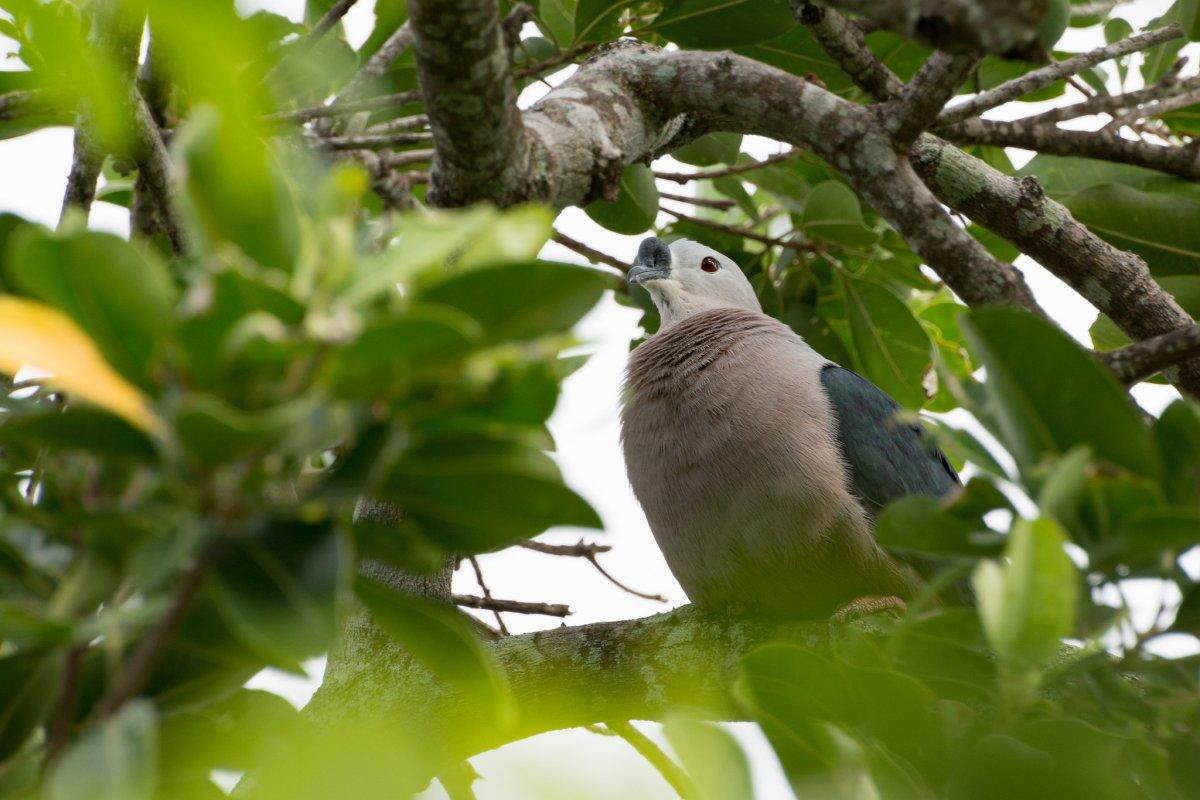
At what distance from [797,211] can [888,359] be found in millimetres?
555

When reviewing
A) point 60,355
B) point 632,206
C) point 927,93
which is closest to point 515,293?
point 60,355

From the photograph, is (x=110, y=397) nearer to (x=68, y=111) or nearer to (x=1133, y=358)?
(x=1133, y=358)

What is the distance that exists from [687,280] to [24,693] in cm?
316

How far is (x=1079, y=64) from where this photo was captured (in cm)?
255

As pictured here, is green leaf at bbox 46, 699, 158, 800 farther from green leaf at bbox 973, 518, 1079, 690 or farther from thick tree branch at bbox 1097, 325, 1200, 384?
thick tree branch at bbox 1097, 325, 1200, 384

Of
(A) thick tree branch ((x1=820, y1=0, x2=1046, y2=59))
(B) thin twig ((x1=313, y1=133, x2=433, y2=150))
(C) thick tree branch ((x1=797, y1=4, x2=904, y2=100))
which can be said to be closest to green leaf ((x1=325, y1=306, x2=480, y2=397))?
(A) thick tree branch ((x1=820, y1=0, x2=1046, y2=59))

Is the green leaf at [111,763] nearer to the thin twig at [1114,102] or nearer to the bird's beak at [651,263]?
the thin twig at [1114,102]

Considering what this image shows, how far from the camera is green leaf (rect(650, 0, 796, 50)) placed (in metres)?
3.12

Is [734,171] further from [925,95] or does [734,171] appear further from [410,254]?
[410,254]

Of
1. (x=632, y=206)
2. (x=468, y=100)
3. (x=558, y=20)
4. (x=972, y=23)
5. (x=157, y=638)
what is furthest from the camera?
(x=632, y=206)

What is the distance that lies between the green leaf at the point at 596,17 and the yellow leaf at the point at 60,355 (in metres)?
2.32

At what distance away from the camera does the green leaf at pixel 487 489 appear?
3.67 ft

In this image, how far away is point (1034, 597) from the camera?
107 centimetres

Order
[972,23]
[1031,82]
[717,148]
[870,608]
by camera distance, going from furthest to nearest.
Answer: [717,148] < [870,608] < [1031,82] < [972,23]
